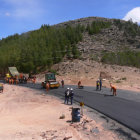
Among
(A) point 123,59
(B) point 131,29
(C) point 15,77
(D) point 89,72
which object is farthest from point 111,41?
(C) point 15,77

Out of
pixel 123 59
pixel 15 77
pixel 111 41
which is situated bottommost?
pixel 15 77

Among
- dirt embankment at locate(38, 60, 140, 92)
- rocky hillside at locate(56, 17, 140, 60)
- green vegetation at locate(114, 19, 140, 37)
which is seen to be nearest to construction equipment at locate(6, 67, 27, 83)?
dirt embankment at locate(38, 60, 140, 92)

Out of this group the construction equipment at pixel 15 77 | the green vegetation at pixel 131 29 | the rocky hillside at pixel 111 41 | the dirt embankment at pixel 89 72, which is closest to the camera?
the dirt embankment at pixel 89 72

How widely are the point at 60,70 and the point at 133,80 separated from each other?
24.0 meters

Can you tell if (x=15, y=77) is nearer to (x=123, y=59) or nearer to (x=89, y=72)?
(x=89, y=72)

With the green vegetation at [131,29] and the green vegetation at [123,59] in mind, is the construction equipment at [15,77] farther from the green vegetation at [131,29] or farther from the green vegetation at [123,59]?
the green vegetation at [131,29]

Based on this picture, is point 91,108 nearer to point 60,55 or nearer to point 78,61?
point 78,61

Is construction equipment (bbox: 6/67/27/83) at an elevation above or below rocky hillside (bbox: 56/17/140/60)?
below

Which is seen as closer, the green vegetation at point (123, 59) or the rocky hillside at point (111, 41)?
the green vegetation at point (123, 59)

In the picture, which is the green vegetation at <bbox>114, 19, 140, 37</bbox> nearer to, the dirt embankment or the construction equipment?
the dirt embankment

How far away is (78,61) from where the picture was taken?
63.2 meters

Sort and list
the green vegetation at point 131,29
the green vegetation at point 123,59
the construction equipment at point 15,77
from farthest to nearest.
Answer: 1. the green vegetation at point 131,29
2. the green vegetation at point 123,59
3. the construction equipment at point 15,77

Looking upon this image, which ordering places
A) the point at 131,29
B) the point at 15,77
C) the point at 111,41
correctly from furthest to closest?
the point at 131,29 → the point at 111,41 → the point at 15,77

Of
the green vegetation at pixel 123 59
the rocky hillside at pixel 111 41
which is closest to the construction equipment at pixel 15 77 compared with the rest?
the rocky hillside at pixel 111 41
